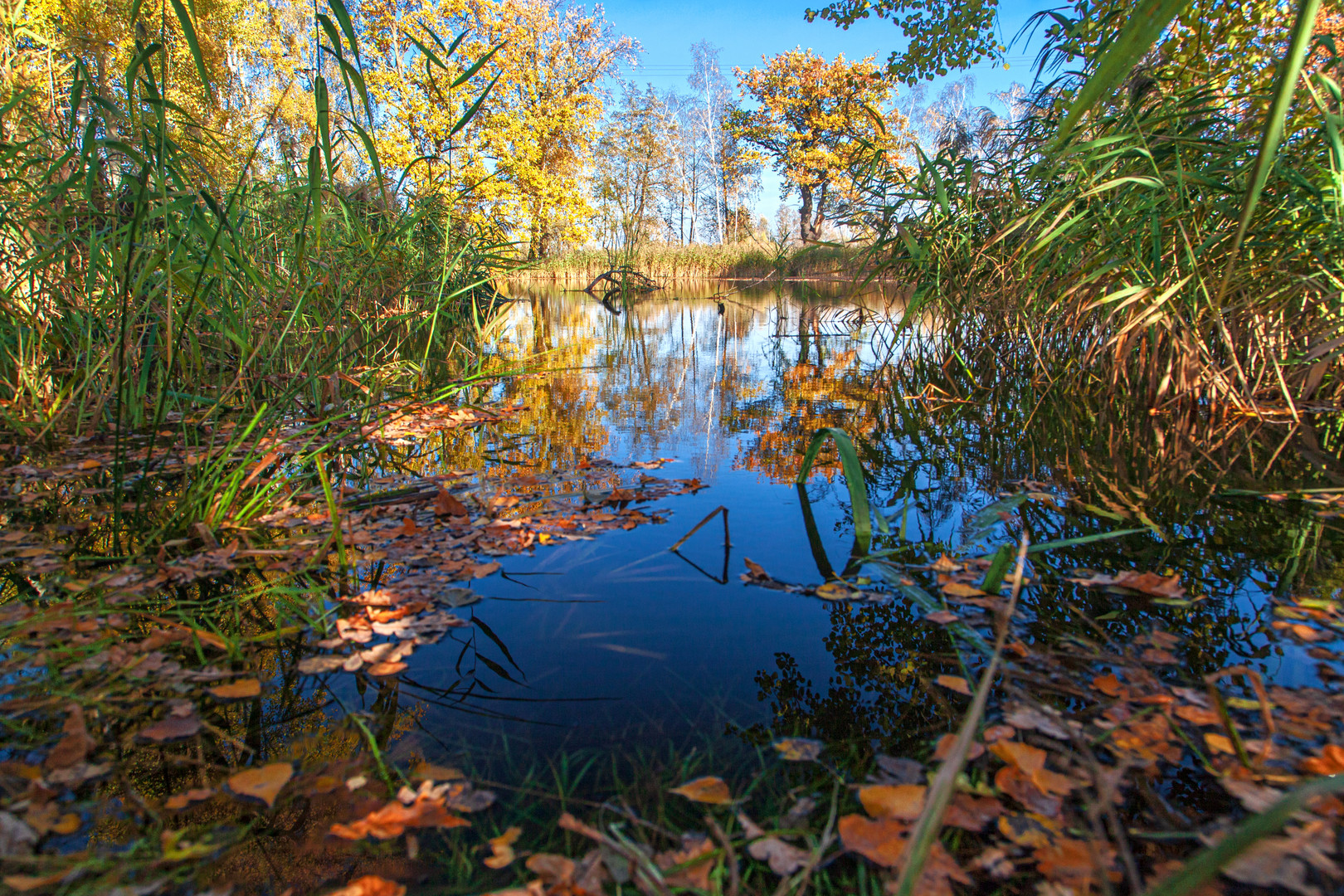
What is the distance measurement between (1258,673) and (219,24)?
79.3 ft

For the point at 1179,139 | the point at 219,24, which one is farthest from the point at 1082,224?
the point at 219,24

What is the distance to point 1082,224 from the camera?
2881 millimetres

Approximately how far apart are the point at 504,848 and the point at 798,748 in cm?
47

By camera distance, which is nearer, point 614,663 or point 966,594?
point 614,663

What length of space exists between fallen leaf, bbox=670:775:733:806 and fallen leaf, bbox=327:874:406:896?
1.22ft

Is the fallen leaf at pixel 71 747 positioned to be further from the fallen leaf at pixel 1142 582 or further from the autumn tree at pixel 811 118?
the autumn tree at pixel 811 118

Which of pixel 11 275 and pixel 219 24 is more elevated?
pixel 219 24

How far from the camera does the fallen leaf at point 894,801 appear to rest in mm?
896

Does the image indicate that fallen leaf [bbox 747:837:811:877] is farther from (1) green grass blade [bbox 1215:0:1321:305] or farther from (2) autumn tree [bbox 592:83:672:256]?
(2) autumn tree [bbox 592:83:672:256]

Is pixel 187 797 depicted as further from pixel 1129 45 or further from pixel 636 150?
pixel 636 150

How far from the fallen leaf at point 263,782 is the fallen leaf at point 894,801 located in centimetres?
82

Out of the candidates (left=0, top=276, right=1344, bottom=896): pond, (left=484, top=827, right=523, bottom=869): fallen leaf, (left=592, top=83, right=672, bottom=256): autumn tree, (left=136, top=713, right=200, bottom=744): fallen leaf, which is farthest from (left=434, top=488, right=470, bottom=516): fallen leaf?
(left=592, top=83, right=672, bottom=256): autumn tree

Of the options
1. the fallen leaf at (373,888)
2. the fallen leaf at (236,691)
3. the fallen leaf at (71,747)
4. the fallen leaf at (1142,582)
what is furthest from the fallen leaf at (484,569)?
the fallen leaf at (1142,582)

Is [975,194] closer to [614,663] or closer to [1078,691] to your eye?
[1078,691]
